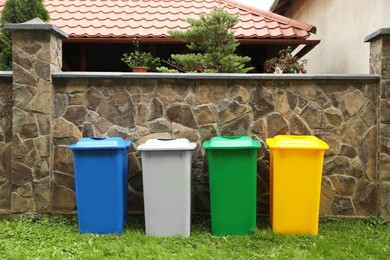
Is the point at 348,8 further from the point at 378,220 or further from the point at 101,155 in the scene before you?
the point at 101,155

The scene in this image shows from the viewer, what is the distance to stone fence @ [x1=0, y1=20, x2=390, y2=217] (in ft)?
15.2

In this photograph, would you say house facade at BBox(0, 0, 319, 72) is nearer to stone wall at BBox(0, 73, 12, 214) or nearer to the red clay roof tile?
the red clay roof tile

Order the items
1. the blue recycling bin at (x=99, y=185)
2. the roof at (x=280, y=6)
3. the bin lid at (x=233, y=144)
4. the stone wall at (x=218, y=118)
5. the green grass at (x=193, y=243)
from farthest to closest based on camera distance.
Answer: the roof at (x=280, y=6) < the stone wall at (x=218, y=118) < the blue recycling bin at (x=99, y=185) < the bin lid at (x=233, y=144) < the green grass at (x=193, y=243)

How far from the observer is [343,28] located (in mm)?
8352

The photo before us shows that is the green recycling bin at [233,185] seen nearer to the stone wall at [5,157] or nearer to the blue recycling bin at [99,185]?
the blue recycling bin at [99,185]

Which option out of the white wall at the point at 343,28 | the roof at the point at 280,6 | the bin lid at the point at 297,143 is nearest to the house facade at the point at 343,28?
the white wall at the point at 343,28

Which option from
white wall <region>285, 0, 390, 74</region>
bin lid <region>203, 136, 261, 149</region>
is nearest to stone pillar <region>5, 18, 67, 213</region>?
bin lid <region>203, 136, 261, 149</region>

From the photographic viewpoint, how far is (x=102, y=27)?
871cm

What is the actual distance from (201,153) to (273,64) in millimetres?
3836

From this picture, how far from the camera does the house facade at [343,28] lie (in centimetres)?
688

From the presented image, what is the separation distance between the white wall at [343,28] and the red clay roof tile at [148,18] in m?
0.73

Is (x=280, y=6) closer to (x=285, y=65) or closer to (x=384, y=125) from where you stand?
(x=285, y=65)

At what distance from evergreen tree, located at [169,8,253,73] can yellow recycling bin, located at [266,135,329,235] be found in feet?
10.0

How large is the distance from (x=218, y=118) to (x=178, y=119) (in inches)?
20.0
